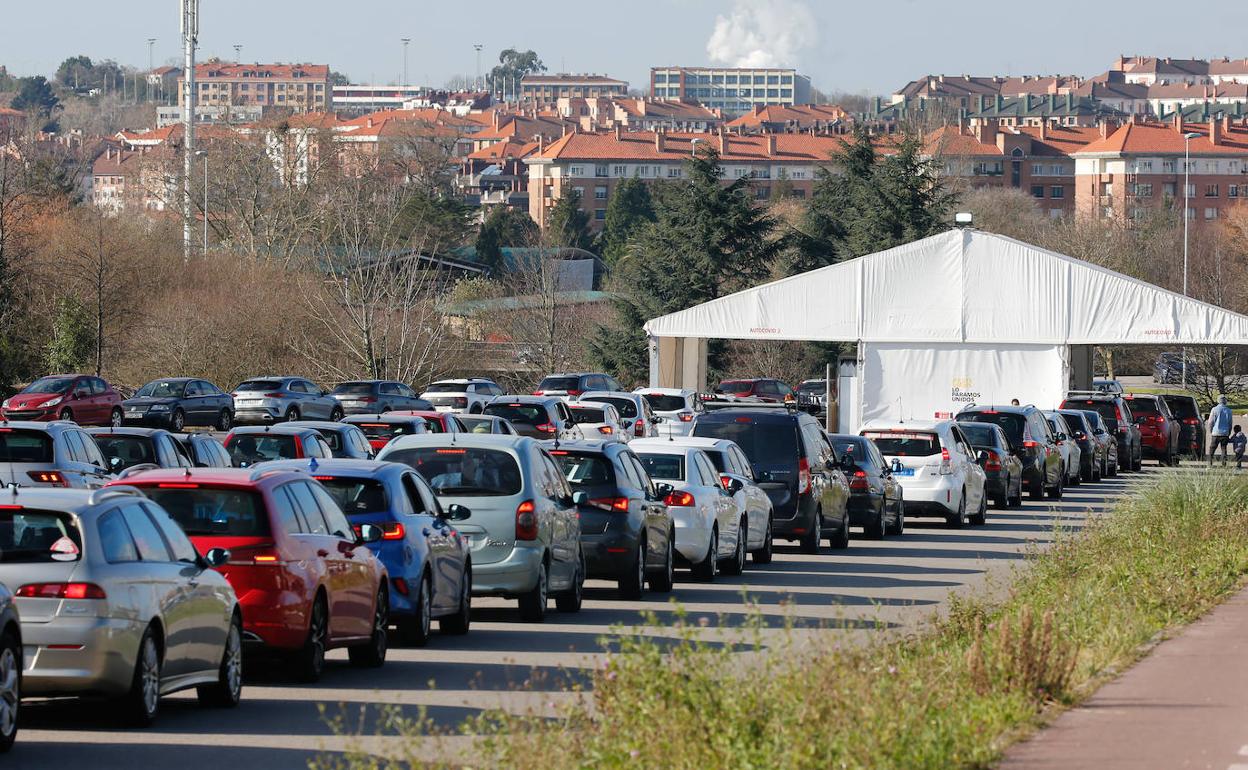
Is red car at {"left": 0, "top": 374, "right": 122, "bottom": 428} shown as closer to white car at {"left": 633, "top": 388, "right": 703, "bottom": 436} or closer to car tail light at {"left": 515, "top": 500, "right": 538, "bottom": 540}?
white car at {"left": 633, "top": 388, "right": 703, "bottom": 436}

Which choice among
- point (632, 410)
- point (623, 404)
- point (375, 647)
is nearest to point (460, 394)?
point (623, 404)

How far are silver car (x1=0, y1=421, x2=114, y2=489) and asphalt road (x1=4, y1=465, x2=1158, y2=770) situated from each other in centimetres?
583

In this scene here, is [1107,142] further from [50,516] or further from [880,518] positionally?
[50,516]

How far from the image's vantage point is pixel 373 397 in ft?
172

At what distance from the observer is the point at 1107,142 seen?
184 m

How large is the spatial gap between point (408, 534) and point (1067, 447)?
28465 millimetres

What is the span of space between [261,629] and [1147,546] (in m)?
10.1

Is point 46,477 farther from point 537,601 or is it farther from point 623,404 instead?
point 623,404

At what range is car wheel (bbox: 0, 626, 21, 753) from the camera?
9664 mm

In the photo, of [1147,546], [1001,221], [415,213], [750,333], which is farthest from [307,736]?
[1001,221]

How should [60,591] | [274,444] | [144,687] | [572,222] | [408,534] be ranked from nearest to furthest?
[60,591], [144,687], [408,534], [274,444], [572,222]

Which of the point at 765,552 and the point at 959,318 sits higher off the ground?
the point at 959,318

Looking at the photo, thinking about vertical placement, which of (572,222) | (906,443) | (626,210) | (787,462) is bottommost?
(787,462)

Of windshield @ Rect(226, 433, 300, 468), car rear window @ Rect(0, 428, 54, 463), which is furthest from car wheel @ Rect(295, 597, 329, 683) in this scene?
windshield @ Rect(226, 433, 300, 468)
